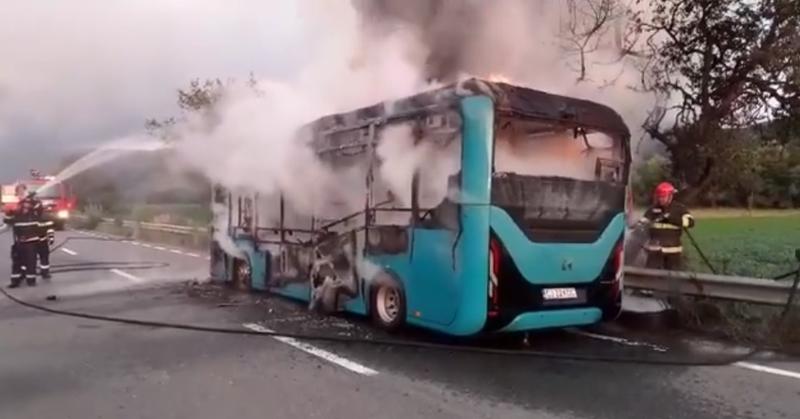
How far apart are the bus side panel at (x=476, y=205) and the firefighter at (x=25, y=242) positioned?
27.8 feet

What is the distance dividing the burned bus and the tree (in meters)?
2.66

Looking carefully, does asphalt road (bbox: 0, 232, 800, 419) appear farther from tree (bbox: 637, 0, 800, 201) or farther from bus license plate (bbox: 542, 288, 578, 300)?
tree (bbox: 637, 0, 800, 201)

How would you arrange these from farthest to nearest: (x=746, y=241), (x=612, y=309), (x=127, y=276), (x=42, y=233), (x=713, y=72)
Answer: (x=746, y=241) → (x=127, y=276) → (x=42, y=233) → (x=713, y=72) → (x=612, y=309)

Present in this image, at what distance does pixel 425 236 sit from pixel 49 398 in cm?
323

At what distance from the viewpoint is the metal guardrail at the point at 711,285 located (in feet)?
21.8

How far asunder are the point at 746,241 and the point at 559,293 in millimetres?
8375

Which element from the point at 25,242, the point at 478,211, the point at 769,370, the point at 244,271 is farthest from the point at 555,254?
the point at 25,242

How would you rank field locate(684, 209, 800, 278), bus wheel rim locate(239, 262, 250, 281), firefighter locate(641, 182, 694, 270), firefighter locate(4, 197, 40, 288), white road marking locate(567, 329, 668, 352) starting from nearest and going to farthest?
1. white road marking locate(567, 329, 668, 352)
2. firefighter locate(641, 182, 694, 270)
3. field locate(684, 209, 800, 278)
4. bus wheel rim locate(239, 262, 250, 281)
5. firefighter locate(4, 197, 40, 288)

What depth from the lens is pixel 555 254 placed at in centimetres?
634

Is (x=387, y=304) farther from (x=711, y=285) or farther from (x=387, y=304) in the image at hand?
(x=711, y=285)

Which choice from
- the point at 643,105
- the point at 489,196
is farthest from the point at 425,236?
the point at 643,105

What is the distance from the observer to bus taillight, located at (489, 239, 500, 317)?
19.5ft

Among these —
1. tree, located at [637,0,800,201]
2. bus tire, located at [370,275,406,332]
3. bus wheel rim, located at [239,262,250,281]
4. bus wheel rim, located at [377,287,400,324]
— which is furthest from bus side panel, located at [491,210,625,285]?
bus wheel rim, located at [239,262,250,281]

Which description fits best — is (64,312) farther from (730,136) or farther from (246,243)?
(730,136)
